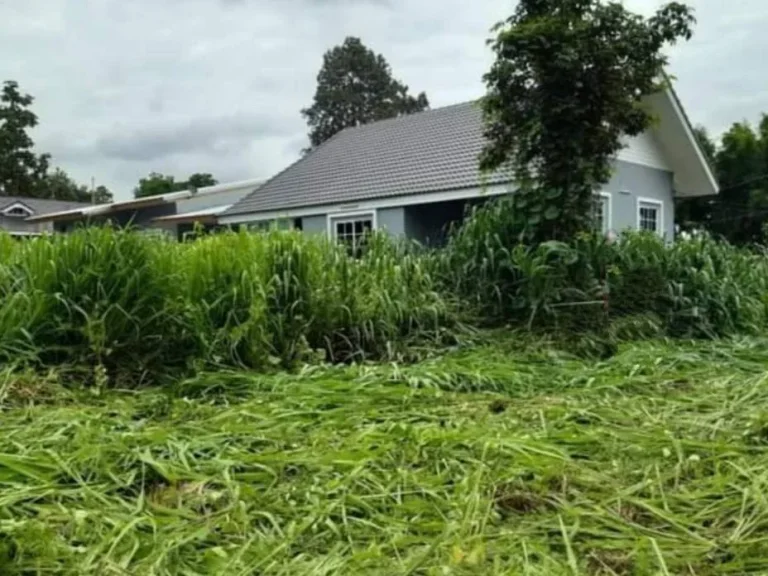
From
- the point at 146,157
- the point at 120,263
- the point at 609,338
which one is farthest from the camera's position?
the point at 146,157

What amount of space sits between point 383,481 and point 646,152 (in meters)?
12.8

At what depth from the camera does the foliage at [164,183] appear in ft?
134

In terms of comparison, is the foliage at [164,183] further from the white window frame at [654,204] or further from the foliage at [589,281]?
the foliage at [589,281]

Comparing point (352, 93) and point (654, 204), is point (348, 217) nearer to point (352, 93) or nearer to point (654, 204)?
point (654, 204)

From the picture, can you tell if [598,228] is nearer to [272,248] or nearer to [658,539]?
[272,248]

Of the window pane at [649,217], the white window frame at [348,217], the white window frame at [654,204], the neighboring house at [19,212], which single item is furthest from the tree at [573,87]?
the neighboring house at [19,212]

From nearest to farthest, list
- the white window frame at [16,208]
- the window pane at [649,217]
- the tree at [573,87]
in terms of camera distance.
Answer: the tree at [573,87] → the window pane at [649,217] → the white window frame at [16,208]

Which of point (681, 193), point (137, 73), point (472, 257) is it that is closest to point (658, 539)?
point (472, 257)

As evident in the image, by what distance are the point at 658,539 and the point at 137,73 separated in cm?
1715

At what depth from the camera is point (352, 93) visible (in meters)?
39.2

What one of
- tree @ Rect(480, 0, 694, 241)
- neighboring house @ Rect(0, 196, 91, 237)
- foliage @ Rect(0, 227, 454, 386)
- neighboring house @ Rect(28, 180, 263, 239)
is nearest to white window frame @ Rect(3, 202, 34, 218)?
neighboring house @ Rect(0, 196, 91, 237)

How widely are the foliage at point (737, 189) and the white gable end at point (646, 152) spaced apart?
8150 millimetres

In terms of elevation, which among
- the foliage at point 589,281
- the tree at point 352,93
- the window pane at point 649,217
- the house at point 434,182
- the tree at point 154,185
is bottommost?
the foliage at point 589,281

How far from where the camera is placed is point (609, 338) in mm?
5492
